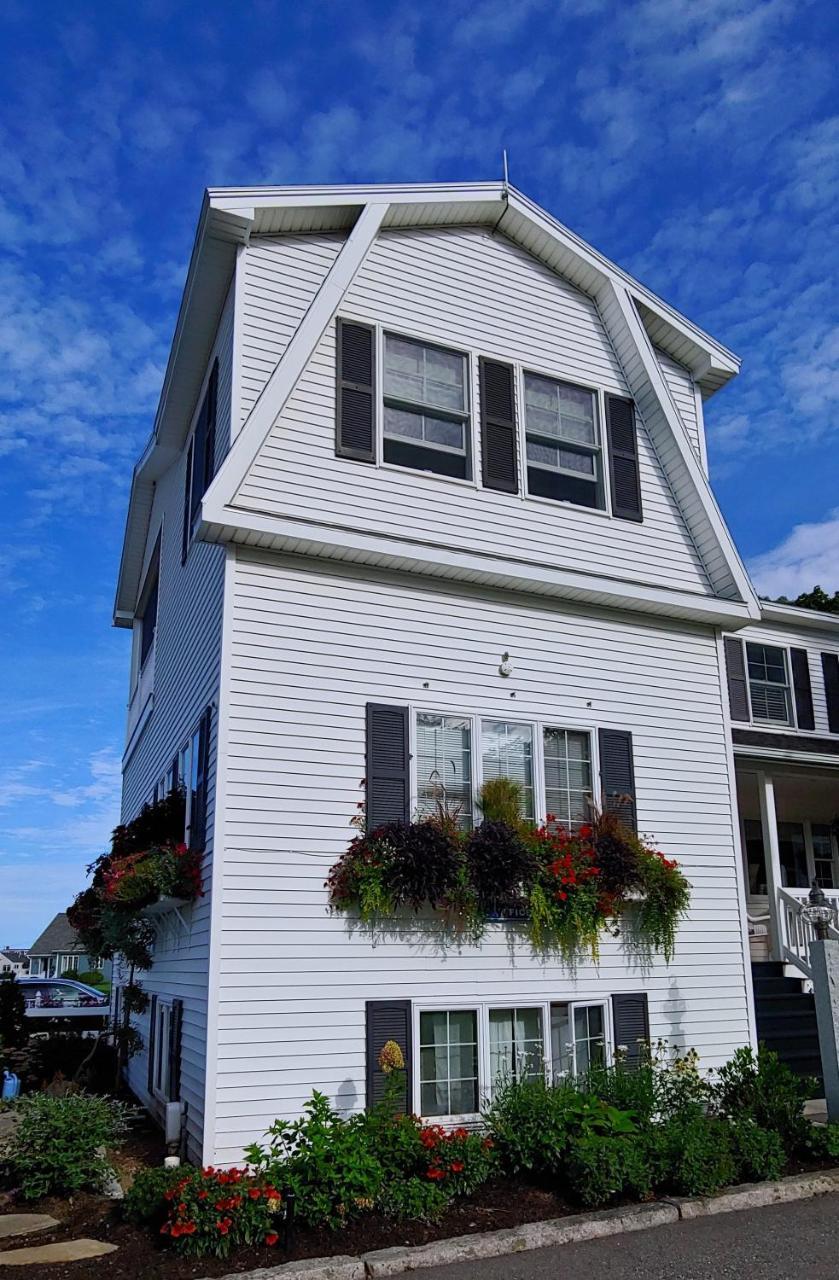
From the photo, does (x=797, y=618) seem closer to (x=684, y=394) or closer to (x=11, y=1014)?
(x=684, y=394)

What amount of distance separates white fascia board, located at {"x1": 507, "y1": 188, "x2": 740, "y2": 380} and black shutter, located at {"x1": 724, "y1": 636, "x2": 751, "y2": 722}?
578 centimetres

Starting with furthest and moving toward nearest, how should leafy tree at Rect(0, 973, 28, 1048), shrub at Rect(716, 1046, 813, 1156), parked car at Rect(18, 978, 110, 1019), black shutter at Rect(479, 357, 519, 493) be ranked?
1. parked car at Rect(18, 978, 110, 1019)
2. leafy tree at Rect(0, 973, 28, 1048)
3. black shutter at Rect(479, 357, 519, 493)
4. shrub at Rect(716, 1046, 813, 1156)

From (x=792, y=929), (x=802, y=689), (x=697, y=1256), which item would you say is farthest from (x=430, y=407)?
(x=802, y=689)

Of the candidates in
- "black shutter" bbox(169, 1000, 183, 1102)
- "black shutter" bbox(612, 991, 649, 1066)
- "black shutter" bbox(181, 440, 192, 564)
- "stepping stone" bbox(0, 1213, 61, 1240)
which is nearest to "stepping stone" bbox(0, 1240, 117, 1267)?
"stepping stone" bbox(0, 1213, 61, 1240)

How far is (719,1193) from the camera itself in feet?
25.8

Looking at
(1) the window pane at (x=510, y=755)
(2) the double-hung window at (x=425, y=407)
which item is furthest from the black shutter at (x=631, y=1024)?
(2) the double-hung window at (x=425, y=407)

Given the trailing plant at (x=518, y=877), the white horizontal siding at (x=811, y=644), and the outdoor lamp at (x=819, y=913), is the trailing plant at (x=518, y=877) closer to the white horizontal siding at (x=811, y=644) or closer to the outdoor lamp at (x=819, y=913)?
the outdoor lamp at (x=819, y=913)

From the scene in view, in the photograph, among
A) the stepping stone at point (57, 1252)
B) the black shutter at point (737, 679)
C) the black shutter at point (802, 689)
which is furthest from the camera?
the black shutter at point (802, 689)

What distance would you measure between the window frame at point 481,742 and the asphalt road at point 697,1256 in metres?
3.59

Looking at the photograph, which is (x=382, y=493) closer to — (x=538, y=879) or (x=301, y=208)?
(x=301, y=208)

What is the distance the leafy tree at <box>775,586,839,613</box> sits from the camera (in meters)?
29.5

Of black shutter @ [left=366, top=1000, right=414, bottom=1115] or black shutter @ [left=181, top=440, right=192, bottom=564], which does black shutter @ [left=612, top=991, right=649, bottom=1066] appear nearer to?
black shutter @ [left=366, top=1000, right=414, bottom=1115]

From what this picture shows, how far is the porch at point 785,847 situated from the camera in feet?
47.2

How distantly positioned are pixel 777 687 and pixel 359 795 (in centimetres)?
1053
